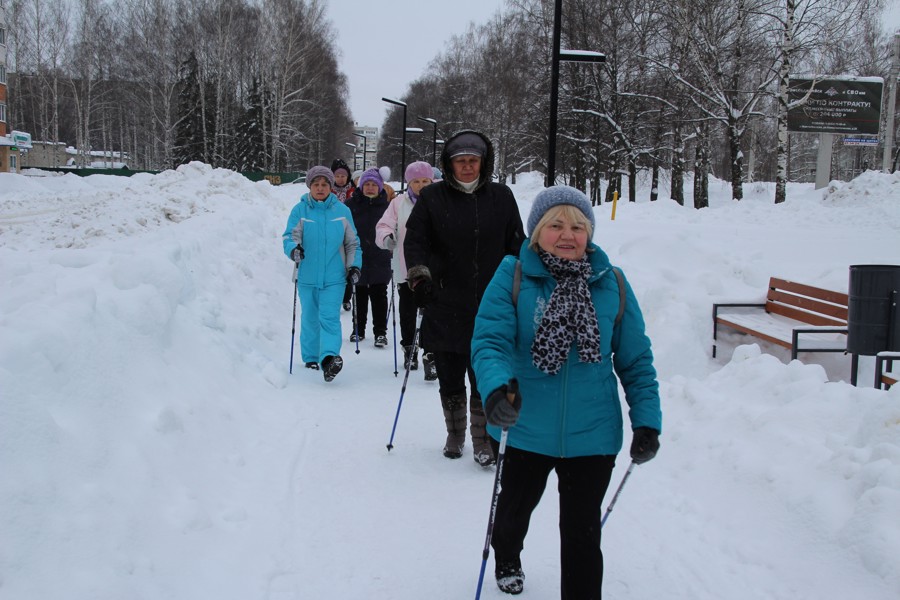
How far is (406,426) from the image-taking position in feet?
18.8

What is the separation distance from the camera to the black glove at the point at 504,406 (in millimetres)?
2539

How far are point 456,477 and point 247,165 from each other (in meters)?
57.0

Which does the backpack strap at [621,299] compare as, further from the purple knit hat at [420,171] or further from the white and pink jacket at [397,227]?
the white and pink jacket at [397,227]

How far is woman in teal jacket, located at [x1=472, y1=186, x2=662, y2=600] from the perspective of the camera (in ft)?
8.65

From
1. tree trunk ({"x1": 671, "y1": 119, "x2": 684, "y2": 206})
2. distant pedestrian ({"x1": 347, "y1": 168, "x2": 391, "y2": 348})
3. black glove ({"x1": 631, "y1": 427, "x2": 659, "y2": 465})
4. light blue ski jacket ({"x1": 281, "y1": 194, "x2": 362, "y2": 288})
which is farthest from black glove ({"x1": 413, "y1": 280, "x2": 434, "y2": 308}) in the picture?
tree trunk ({"x1": 671, "y1": 119, "x2": 684, "y2": 206})

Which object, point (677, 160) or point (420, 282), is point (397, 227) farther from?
point (677, 160)

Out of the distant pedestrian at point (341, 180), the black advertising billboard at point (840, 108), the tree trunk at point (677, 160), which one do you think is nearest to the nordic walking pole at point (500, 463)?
the distant pedestrian at point (341, 180)

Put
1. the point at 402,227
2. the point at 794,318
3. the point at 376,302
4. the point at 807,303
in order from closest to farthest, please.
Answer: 1. the point at 402,227
2. the point at 807,303
3. the point at 794,318
4. the point at 376,302

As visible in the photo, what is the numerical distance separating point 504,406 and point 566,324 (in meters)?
0.37

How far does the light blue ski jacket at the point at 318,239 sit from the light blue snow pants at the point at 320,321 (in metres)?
0.09

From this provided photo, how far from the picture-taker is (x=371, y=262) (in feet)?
28.4

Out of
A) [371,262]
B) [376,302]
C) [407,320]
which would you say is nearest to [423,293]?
[407,320]

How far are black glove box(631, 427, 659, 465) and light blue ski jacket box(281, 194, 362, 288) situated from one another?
4.64 meters

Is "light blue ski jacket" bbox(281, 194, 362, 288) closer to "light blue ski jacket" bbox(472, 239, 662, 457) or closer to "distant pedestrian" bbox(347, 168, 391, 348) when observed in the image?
"distant pedestrian" bbox(347, 168, 391, 348)
